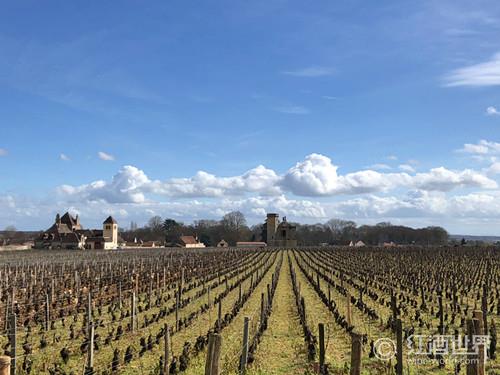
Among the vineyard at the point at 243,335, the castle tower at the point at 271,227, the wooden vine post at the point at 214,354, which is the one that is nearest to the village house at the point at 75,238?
the castle tower at the point at 271,227

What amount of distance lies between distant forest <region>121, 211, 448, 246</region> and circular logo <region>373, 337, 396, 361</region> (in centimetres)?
10077

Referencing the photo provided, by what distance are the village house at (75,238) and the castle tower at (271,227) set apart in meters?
33.7

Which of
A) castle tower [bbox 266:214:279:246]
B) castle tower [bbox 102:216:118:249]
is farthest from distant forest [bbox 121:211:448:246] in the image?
castle tower [bbox 102:216:118:249]

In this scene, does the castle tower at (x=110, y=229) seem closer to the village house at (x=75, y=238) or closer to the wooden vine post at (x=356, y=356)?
the village house at (x=75, y=238)

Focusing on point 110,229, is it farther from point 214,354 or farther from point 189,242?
point 214,354

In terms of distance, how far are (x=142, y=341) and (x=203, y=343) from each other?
1395 millimetres

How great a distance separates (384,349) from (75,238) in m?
80.2

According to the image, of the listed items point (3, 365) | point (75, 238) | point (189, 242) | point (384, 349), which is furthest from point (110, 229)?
point (3, 365)

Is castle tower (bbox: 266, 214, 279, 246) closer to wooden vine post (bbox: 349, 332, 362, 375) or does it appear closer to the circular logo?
the circular logo

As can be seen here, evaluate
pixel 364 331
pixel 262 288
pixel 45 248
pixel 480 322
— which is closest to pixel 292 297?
pixel 262 288

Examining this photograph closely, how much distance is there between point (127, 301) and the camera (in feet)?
64.6

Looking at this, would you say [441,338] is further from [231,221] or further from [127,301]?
[231,221]

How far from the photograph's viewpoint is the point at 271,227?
108 metres

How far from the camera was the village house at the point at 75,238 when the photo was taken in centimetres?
8275
